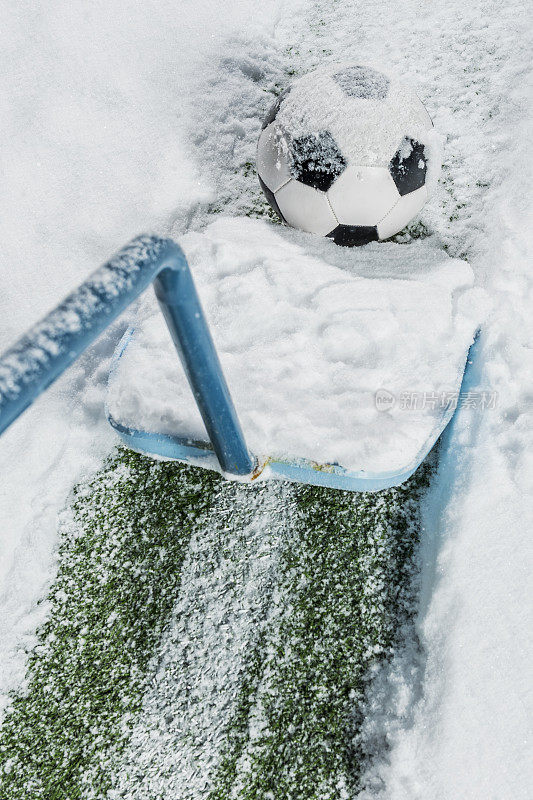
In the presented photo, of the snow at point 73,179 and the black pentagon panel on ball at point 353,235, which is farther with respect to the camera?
the black pentagon panel on ball at point 353,235

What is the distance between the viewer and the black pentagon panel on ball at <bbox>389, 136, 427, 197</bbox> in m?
1.64

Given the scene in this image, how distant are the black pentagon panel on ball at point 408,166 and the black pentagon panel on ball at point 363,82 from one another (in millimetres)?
157

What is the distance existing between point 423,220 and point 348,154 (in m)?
0.52

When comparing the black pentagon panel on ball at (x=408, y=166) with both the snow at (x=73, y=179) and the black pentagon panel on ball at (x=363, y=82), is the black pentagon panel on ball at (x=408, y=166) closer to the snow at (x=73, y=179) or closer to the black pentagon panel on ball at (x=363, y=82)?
the black pentagon panel on ball at (x=363, y=82)

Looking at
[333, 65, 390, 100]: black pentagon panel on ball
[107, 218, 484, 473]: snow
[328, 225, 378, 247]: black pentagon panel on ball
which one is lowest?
[107, 218, 484, 473]: snow

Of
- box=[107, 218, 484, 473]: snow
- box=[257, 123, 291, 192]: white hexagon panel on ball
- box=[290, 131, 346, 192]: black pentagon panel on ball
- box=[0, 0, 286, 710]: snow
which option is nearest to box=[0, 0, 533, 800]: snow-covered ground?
box=[0, 0, 286, 710]: snow

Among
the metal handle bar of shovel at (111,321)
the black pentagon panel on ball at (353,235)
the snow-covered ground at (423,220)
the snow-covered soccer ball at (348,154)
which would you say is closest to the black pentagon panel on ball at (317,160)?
the snow-covered soccer ball at (348,154)

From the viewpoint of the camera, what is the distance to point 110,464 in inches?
63.6

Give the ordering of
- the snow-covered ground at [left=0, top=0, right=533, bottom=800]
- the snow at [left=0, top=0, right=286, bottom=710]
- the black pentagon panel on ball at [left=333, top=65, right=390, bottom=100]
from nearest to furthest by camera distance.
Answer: the snow-covered ground at [left=0, top=0, right=533, bottom=800] → the snow at [left=0, top=0, right=286, bottom=710] → the black pentagon panel on ball at [left=333, top=65, right=390, bottom=100]

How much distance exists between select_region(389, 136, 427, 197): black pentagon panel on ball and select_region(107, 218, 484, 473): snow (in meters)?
0.23

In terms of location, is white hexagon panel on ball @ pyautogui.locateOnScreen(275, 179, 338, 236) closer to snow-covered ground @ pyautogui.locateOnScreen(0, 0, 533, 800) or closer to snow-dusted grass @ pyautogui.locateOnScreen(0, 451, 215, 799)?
snow-covered ground @ pyautogui.locateOnScreen(0, 0, 533, 800)

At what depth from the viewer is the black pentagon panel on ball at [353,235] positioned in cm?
172

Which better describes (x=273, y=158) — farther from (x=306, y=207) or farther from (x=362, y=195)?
(x=362, y=195)

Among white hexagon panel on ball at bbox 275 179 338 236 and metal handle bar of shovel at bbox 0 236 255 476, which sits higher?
metal handle bar of shovel at bbox 0 236 255 476
